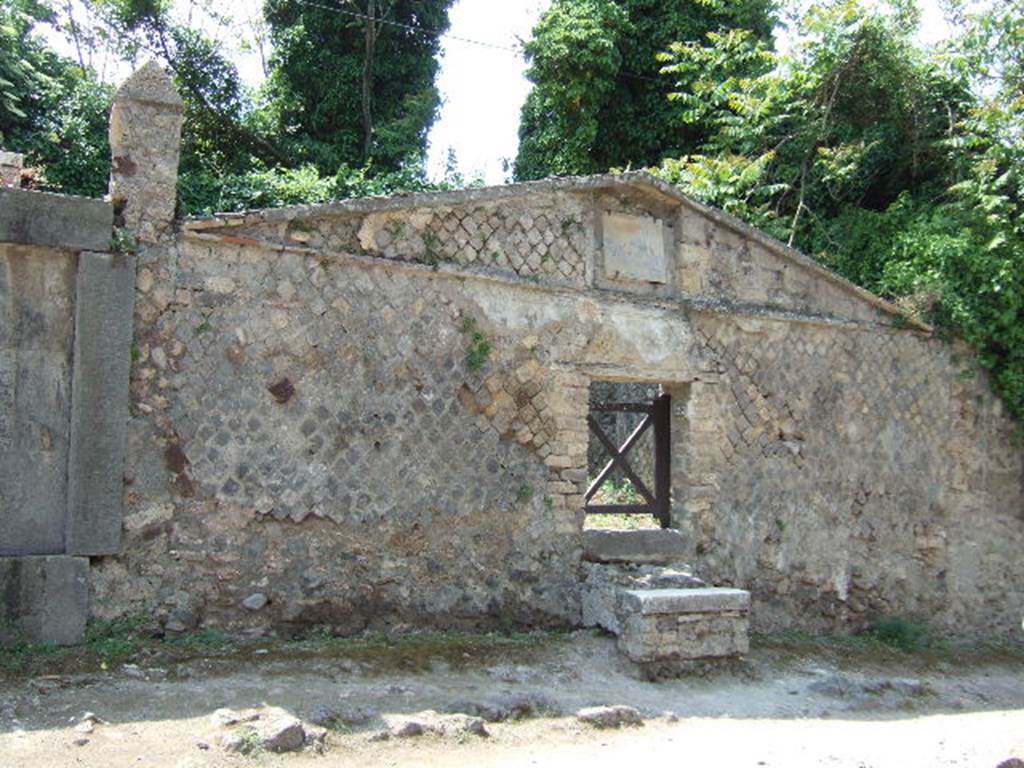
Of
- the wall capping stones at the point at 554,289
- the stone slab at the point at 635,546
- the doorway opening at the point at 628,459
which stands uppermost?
the wall capping stones at the point at 554,289

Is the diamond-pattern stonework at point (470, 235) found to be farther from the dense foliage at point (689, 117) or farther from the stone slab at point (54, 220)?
the dense foliage at point (689, 117)

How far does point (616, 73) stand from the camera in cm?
1611

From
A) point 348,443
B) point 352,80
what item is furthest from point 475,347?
point 352,80

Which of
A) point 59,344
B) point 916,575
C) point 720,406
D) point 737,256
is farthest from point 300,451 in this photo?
point 916,575

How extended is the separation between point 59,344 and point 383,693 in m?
3.15

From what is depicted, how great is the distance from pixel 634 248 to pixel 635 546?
272cm

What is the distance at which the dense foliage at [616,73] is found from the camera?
627 inches

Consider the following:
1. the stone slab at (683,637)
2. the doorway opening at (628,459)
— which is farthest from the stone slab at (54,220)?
the stone slab at (683,637)

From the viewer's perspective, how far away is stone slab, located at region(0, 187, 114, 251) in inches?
242

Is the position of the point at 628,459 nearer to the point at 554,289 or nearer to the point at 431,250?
the point at 554,289

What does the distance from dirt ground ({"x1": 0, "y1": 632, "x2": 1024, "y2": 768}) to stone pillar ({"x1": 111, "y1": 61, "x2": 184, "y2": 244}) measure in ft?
9.81

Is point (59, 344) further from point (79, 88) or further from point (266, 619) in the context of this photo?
point (79, 88)

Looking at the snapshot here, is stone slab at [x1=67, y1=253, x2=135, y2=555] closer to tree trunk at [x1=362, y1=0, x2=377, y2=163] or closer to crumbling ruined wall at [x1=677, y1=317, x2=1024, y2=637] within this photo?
crumbling ruined wall at [x1=677, y1=317, x2=1024, y2=637]

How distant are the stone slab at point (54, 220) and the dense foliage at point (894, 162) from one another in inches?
311
